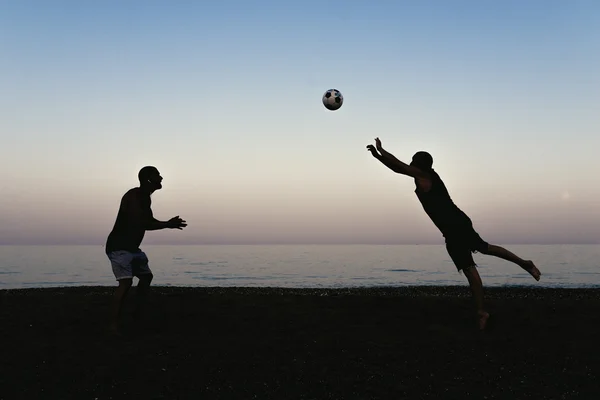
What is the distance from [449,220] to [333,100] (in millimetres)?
6148

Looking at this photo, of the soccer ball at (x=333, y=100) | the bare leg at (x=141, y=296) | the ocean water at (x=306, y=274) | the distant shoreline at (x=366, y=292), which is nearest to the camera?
the bare leg at (x=141, y=296)

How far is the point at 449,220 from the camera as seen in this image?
8.09 metres

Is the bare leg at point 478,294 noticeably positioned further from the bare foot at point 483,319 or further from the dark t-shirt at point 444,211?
the dark t-shirt at point 444,211

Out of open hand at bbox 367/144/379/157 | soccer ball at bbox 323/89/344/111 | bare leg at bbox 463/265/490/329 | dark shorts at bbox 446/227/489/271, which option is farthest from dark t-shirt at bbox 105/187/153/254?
soccer ball at bbox 323/89/344/111

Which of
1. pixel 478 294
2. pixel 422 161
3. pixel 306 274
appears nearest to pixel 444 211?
pixel 422 161

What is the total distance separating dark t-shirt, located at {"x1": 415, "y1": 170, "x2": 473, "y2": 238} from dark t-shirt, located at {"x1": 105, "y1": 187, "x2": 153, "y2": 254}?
444 centimetres

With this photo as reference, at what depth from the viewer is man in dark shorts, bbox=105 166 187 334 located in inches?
317

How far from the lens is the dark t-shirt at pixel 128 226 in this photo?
324 inches

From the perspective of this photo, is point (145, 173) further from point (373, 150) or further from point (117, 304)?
point (373, 150)

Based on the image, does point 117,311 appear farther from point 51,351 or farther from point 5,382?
point 5,382

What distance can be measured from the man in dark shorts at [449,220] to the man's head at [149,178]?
3424 mm

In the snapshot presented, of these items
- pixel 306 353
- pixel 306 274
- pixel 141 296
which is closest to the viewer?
pixel 306 353

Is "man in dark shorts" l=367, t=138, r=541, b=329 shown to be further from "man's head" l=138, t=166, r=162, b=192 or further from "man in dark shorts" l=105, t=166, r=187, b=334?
"man in dark shorts" l=105, t=166, r=187, b=334

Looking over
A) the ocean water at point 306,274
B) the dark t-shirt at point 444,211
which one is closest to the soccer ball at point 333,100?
the dark t-shirt at point 444,211
